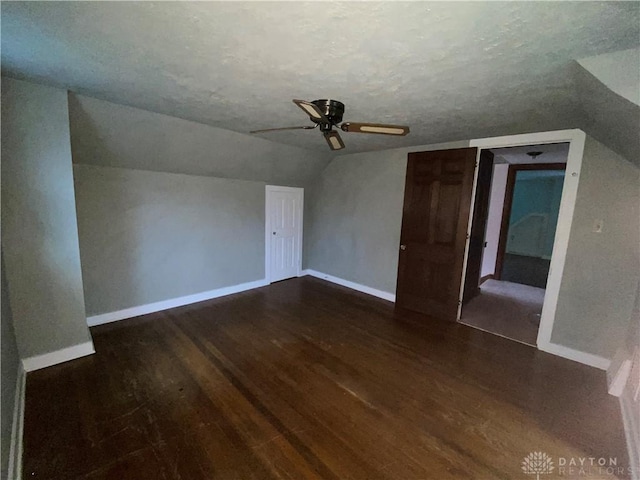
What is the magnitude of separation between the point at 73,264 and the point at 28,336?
0.69m

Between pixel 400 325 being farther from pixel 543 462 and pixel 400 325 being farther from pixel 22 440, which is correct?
pixel 22 440

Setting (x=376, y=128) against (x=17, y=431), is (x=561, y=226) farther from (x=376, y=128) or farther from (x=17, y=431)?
(x=17, y=431)

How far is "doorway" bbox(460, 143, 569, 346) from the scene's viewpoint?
373 cm

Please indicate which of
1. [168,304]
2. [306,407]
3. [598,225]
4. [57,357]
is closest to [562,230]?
[598,225]

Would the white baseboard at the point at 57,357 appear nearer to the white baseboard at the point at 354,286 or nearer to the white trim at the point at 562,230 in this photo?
the white baseboard at the point at 354,286

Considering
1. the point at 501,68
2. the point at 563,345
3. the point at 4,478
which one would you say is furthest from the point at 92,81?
the point at 563,345

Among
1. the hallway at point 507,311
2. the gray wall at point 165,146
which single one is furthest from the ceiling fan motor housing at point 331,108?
the hallway at point 507,311

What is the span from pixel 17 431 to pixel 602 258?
4872 mm

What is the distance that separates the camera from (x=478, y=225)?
411 cm

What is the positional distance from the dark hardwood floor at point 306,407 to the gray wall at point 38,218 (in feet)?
1.46

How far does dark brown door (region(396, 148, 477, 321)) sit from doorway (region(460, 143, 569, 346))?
18.9 inches

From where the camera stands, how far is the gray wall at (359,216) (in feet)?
A: 13.5

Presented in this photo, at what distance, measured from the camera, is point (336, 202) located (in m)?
4.94

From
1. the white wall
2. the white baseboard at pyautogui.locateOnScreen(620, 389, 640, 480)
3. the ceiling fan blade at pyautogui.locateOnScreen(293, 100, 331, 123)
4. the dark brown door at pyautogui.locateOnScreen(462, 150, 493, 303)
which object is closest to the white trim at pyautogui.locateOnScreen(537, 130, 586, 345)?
the white baseboard at pyautogui.locateOnScreen(620, 389, 640, 480)
